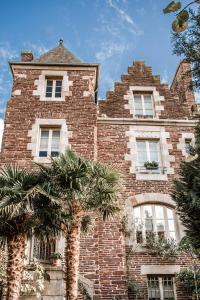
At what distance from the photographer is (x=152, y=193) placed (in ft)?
40.5

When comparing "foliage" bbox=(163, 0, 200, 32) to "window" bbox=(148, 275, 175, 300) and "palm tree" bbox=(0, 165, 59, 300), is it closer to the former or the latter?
"palm tree" bbox=(0, 165, 59, 300)

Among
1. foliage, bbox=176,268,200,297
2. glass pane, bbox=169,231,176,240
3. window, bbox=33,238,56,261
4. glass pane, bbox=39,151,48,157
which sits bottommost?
foliage, bbox=176,268,200,297

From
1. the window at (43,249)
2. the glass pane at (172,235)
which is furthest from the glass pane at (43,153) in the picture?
the glass pane at (172,235)

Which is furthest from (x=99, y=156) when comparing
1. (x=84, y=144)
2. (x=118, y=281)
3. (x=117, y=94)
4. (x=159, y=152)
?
(x=118, y=281)

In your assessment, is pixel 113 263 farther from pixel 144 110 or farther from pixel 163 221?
pixel 144 110

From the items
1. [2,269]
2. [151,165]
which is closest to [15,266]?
[2,269]

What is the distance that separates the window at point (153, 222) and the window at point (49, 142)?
3.90 metres

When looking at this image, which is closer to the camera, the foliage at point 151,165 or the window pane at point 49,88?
the foliage at point 151,165

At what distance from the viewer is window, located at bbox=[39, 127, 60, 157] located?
12.7 metres

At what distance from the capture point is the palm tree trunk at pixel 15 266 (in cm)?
700

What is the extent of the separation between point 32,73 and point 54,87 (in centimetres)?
124

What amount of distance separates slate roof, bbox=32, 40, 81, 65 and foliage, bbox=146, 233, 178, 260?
27.5 feet

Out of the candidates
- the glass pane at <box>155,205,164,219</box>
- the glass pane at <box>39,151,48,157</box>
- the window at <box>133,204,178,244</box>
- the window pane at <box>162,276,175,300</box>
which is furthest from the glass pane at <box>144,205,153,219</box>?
the glass pane at <box>39,151,48,157</box>

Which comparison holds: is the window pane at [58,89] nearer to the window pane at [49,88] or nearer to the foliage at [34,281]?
the window pane at [49,88]
